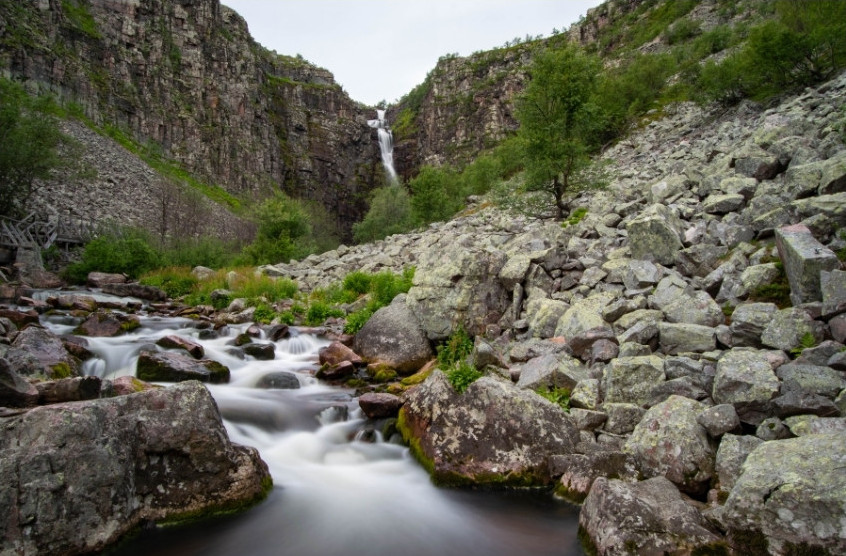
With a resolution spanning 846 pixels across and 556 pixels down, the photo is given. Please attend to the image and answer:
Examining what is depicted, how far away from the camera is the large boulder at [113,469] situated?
4.32 m

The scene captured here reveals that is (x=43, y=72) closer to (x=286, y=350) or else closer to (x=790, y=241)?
(x=286, y=350)

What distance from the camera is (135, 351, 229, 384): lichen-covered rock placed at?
1009 cm

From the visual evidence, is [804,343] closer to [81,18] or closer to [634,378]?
[634,378]

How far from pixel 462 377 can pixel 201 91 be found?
9857 cm

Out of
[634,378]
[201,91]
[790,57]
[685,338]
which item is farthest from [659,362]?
[201,91]

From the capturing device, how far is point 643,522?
4.51 m

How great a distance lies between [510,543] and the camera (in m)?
5.52

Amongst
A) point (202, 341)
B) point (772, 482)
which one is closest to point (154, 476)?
point (772, 482)

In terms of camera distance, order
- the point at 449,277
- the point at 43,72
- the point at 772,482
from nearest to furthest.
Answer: the point at 772,482
the point at 449,277
the point at 43,72

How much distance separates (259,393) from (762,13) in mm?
65711

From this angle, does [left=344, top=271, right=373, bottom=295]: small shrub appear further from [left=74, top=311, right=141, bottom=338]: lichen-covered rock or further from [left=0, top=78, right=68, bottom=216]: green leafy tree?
[left=0, top=78, right=68, bottom=216]: green leafy tree

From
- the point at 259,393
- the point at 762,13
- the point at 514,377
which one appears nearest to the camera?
the point at 514,377

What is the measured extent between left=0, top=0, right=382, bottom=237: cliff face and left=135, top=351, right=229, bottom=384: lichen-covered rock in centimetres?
6079

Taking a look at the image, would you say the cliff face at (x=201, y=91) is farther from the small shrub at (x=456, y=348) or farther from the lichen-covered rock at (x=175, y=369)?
the small shrub at (x=456, y=348)
